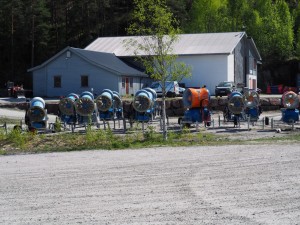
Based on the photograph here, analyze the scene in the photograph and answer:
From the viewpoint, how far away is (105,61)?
163ft

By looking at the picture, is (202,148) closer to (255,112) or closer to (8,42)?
(255,112)

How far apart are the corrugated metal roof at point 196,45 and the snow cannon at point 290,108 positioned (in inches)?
993

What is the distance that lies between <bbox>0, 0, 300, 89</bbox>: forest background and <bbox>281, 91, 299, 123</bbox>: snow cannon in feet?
139

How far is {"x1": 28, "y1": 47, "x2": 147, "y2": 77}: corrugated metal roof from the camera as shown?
157 feet

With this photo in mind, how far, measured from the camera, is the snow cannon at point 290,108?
2508cm

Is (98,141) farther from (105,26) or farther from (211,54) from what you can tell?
(105,26)

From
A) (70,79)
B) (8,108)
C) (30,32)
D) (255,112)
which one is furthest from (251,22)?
(255,112)

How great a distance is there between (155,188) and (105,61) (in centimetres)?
3945

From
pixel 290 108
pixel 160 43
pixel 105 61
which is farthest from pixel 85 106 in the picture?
pixel 105 61

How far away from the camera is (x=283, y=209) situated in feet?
29.6

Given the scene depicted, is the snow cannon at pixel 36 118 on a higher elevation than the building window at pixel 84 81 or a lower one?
lower

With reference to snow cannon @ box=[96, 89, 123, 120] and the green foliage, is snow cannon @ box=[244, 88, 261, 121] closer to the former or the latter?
snow cannon @ box=[96, 89, 123, 120]

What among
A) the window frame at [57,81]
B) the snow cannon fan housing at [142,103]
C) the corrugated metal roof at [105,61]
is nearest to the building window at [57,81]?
the window frame at [57,81]

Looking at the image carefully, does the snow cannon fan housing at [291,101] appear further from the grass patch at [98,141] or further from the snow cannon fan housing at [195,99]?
the grass patch at [98,141]
